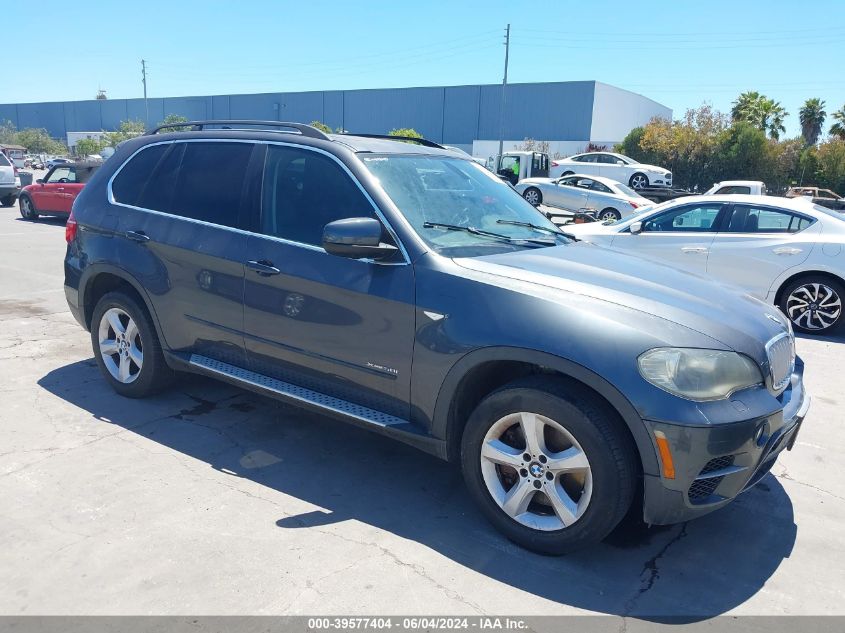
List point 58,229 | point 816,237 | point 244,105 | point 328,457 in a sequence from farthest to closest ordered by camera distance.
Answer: point 244,105, point 58,229, point 816,237, point 328,457

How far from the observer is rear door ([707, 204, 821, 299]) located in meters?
7.90

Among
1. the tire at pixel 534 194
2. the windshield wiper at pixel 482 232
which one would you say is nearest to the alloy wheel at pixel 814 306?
the windshield wiper at pixel 482 232

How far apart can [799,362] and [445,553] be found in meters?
2.31

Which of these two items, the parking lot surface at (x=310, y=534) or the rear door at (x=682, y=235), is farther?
the rear door at (x=682, y=235)

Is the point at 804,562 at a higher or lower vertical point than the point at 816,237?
lower

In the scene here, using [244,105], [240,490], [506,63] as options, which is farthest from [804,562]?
[244,105]

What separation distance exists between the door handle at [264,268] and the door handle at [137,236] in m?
1.05

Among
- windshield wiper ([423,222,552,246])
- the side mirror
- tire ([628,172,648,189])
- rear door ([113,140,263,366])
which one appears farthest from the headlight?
tire ([628,172,648,189])

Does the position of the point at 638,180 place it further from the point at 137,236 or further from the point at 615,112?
the point at 615,112

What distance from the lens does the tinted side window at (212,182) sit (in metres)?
4.26

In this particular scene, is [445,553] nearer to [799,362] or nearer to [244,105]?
[799,362]

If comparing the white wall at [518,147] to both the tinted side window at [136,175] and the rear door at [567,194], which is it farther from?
the tinted side window at [136,175]

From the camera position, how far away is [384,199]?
3645mm

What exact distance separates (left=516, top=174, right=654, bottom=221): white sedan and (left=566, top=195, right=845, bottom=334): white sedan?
9.98 metres
